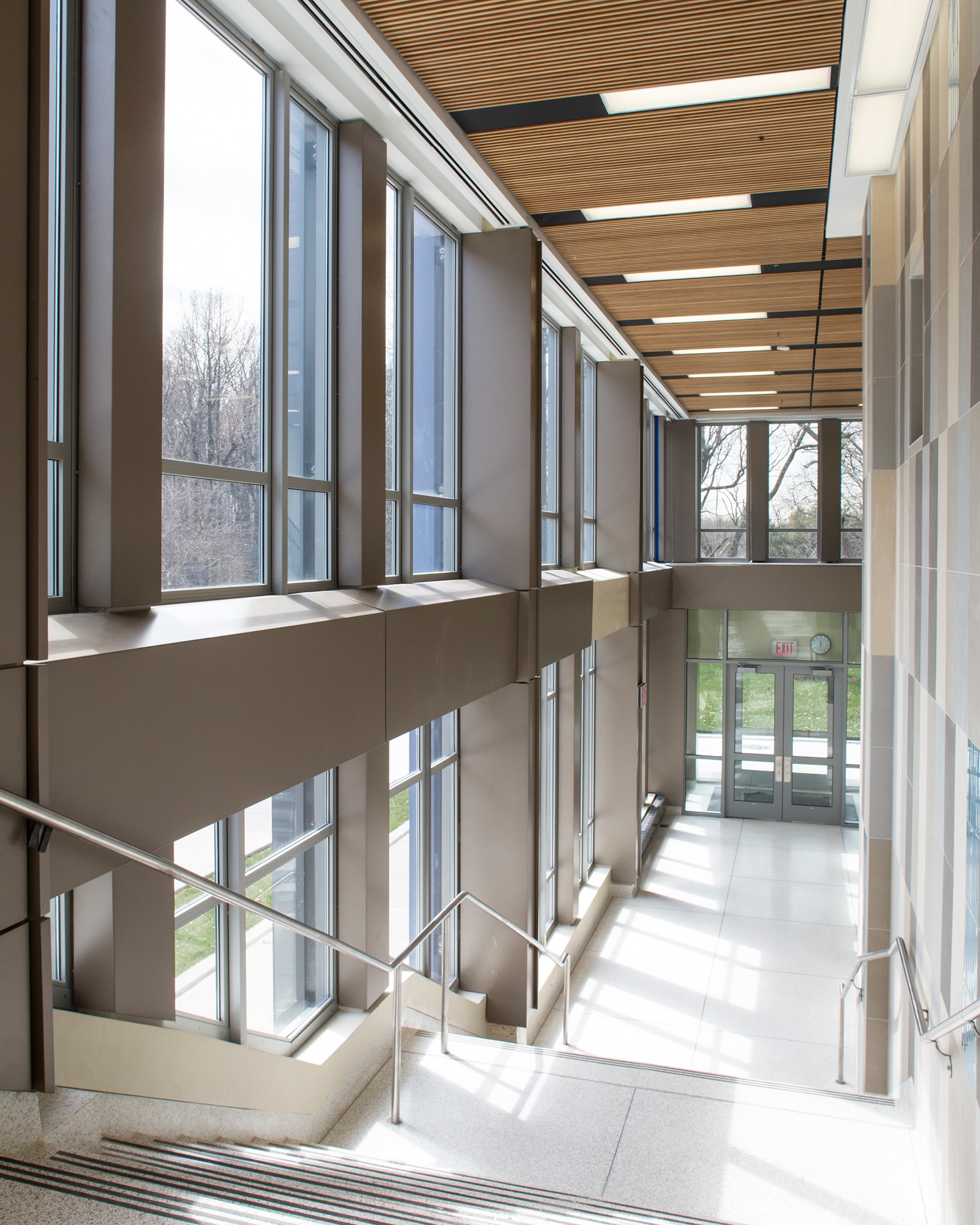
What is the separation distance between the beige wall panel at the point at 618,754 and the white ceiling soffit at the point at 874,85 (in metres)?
8.00

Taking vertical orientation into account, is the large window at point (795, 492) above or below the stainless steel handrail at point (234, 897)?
above

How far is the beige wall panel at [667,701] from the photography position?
18469 mm

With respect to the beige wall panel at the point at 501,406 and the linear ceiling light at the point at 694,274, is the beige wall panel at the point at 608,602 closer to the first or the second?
the beige wall panel at the point at 501,406

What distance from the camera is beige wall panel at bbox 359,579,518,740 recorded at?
5328mm

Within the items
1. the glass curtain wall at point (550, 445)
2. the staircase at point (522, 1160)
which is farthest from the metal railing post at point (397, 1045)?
the glass curtain wall at point (550, 445)

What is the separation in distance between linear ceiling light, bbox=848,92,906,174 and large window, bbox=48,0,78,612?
176 inches

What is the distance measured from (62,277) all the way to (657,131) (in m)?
4.03

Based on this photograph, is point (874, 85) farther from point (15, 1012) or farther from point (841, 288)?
point (15, 1012)

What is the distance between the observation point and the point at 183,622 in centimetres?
369

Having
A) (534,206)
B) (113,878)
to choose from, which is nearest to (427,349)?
(534,206)

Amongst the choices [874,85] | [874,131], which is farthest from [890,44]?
[874,131]

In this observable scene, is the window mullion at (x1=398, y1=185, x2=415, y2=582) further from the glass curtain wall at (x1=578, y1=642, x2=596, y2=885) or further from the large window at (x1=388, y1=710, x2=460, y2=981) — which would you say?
the glass curtain wall at (x1=578, y1=642, x2=596, y2=885)

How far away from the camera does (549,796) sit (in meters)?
11.5

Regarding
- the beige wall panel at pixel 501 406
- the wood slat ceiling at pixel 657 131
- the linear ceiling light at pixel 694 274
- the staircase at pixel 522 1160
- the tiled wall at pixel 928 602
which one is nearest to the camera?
the staircase at pixel 522 1160
